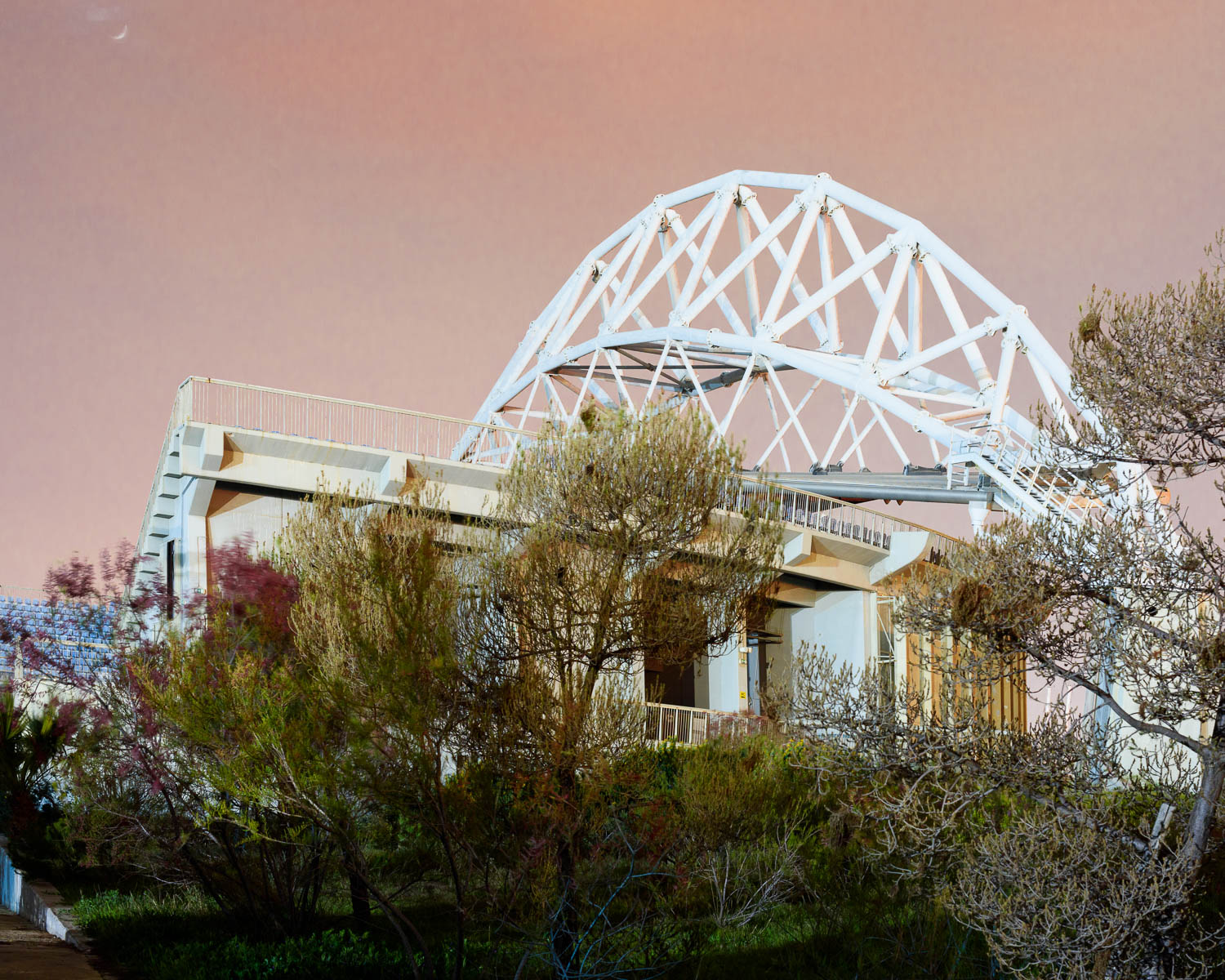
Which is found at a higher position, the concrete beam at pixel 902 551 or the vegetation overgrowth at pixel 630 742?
the concrete beam at pixel 902 551

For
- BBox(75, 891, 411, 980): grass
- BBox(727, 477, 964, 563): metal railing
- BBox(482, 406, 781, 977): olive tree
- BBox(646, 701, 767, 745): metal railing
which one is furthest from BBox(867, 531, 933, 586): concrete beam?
BBox(75, 891, 411, 980): grass

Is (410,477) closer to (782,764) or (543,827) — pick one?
(782,764)

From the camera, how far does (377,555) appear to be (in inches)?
476

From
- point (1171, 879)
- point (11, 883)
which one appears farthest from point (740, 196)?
point (1171, 879)

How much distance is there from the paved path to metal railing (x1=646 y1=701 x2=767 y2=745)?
12363 mm

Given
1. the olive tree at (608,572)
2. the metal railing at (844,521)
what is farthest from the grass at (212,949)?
the metal railing at (844,521)

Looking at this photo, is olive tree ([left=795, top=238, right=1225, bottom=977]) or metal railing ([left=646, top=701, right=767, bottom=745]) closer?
olive tree ([left=795, top=238, right=1225, bottom=977])

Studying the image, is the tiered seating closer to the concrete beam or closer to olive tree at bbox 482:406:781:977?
olive tree at bbox 482:406:781:977

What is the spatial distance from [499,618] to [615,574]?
56.5 inches

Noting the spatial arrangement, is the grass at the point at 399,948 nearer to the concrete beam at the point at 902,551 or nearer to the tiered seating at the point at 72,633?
the tiered seating at the point at 72,633

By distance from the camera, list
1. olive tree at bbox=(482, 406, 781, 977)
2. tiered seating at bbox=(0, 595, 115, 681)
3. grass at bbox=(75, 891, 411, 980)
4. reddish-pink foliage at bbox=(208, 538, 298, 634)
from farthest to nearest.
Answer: tiered seating at bbox=(0, 595, 115, 681)
reddish-pink foliage at bbox=(208, 538, 298, 634)
olive tree at bbox=(482, 406, 781, 977)
grass at bbox=(75, 891, 411, 980)

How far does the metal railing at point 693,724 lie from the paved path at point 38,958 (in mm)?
12363

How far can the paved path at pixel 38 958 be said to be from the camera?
38.0 ft

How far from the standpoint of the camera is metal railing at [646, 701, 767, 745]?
24.5 metres
